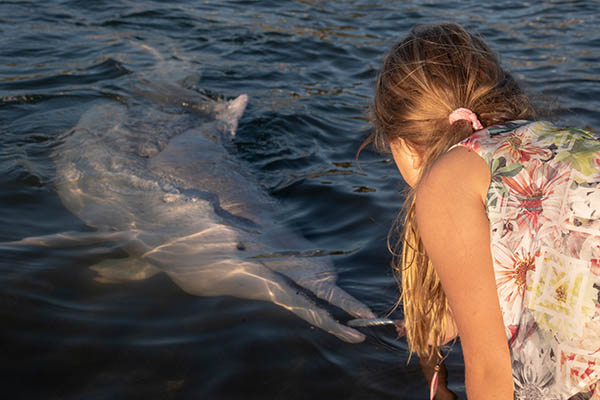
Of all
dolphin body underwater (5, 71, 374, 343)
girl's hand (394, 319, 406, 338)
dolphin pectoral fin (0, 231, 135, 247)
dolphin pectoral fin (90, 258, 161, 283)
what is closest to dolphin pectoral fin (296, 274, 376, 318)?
dolphin body underwater (5, 71, 374, 343)

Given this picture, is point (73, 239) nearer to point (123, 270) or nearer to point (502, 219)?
point (123, 270)

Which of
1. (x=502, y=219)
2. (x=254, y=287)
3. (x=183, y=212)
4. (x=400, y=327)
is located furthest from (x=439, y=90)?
(x=183, y=212)

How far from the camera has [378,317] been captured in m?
3.57

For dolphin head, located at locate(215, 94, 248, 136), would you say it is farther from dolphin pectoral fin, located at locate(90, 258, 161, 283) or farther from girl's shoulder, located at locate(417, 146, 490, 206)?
girl's shoulder, located at locate(417, 146, 490, 206)

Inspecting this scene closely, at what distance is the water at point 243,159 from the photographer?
3.05 meters

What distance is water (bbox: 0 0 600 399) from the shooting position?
3.05 metres

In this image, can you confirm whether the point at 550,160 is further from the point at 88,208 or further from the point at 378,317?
the point at 88,208

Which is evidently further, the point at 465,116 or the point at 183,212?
the point at 183,212

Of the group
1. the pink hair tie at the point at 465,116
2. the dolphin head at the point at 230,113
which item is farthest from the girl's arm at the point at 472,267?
the dolphin head at the point at 230,113

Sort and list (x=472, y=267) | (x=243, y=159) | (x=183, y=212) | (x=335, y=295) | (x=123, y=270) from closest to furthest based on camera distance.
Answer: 1. (x=472, y=267)
2. (x=335, y=295)
3. (x=123, y=270)
4. (x=183, y=212)
5. (x=243, y=159)

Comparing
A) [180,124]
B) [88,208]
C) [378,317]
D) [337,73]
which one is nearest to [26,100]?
[180,124]

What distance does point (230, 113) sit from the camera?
697 centimetres

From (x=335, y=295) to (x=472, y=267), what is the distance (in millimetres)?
1600

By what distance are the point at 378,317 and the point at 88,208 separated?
97.3 inches
